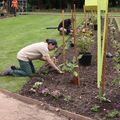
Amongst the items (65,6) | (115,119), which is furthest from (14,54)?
(65,6)

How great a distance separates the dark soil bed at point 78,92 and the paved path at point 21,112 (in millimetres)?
336

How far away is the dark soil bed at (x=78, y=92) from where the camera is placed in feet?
25.0

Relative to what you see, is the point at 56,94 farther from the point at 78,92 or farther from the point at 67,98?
the point at 78,92

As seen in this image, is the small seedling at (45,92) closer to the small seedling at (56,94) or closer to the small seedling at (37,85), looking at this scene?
the small seedling at (56,94)

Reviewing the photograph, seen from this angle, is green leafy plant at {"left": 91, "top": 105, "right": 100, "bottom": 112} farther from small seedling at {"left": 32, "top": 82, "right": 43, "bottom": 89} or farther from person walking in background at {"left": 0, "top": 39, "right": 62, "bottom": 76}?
person walking in background at {"left": 0, "top": 39, "right": 62, "bottom": 76}

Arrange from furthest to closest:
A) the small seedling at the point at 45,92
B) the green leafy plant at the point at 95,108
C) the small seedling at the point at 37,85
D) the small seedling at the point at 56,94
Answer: the small seedling at the point at 37,85 → the small seedling at the point at 45,92 → the small seedling at the point at 56,94 → the green leafy plant at the point at 95,108

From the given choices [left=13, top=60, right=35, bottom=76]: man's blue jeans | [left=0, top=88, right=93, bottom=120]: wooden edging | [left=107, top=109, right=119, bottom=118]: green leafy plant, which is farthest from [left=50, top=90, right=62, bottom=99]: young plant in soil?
[left=13, top=60, right=35, bottom=76]: man's blue jeans

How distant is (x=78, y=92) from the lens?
863 cm

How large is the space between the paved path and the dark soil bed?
0.34 m

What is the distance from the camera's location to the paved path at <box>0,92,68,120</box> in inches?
290

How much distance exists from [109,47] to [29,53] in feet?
17.5

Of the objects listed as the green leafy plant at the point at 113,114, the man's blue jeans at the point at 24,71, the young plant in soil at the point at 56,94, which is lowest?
the green leafy plant at the point at 113,114

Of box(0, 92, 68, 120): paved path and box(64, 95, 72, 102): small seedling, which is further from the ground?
box(64, 95, 72, 102): small seedling

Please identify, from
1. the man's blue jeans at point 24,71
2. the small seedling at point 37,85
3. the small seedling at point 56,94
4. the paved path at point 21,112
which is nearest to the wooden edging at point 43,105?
the paved path at point 21,112
